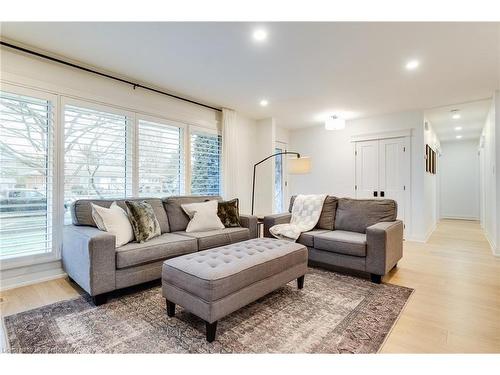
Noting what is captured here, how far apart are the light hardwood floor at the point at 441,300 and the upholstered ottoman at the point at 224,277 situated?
892 mm

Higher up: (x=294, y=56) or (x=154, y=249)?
(x=294, y=56)

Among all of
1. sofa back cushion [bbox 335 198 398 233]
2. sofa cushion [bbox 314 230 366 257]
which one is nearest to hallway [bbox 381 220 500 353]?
sofa cushion [bbox 314 230 366 257]

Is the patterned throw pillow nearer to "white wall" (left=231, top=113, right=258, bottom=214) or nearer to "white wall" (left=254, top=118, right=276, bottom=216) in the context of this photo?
"white wall" (left=231, top=113, right=258, bottom=214)

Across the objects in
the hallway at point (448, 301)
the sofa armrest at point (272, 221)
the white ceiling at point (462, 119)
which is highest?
the white ceiling at point (462, 119)

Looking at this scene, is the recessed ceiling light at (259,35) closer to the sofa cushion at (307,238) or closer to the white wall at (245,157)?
the sofa cushion at (307,238)

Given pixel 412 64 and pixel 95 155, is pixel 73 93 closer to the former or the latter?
pixel 95 155

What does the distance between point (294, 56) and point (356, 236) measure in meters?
2.14

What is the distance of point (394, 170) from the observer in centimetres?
502

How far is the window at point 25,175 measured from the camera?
254 centimetres

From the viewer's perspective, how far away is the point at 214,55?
279 centimetres

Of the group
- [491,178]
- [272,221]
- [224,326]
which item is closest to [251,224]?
[272,221]

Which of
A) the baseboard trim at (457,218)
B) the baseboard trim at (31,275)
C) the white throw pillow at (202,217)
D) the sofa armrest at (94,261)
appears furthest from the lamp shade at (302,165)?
the baseboard trim at (457,218)
